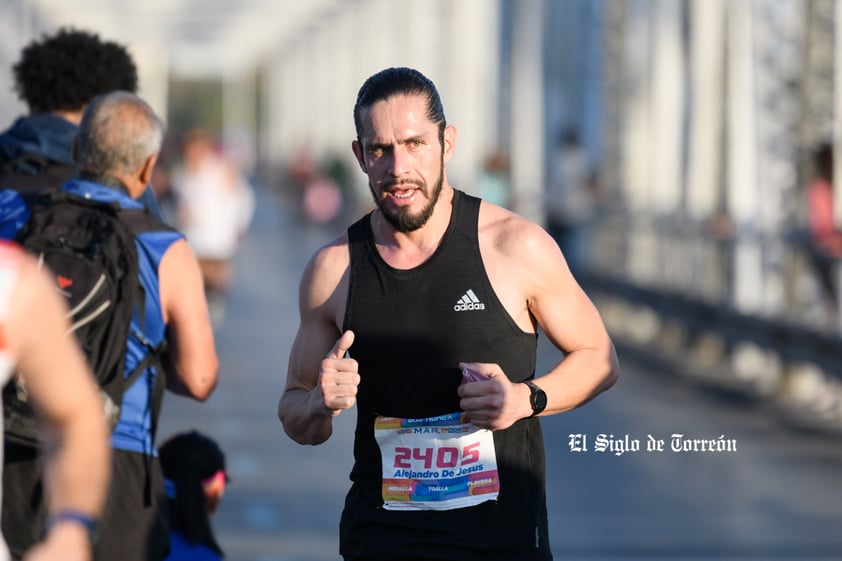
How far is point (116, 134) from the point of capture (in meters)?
5.32

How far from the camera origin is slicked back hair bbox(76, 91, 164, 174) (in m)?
5.32

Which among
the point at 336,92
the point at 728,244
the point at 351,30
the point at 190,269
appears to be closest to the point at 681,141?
the point at 728,244

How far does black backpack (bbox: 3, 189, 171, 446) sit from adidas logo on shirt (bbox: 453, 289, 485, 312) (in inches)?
36.0

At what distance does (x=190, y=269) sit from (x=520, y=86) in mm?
29976

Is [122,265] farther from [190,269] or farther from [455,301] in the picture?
[455,301]

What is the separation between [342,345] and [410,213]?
0.37m

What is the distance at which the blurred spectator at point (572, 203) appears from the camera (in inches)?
1029

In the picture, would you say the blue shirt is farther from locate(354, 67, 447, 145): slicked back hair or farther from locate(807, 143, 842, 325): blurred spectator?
locate(807, 143, 842, 325): blurred spectator

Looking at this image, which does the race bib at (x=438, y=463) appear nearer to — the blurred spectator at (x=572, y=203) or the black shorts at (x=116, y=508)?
the black shorts at (x=116, y=508)

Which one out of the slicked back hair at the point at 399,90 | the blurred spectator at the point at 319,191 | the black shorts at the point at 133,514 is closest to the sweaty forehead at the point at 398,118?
the slicked back hair at the point at 399,90

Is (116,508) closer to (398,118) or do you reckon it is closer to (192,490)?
(192,490)

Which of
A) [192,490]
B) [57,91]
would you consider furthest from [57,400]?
[57,91]

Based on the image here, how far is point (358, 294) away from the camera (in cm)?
460

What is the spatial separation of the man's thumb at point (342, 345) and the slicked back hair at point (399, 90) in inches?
19.5
